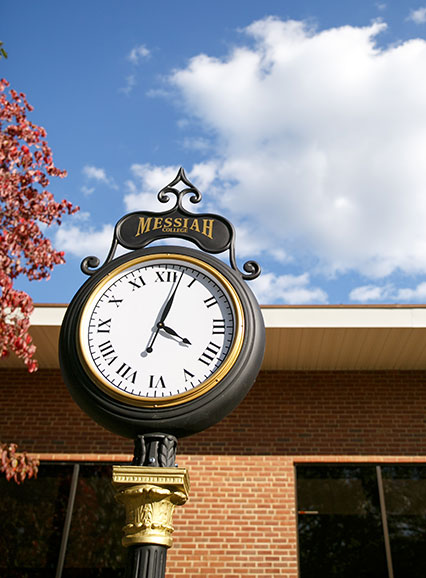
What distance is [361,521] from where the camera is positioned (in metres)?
7.69

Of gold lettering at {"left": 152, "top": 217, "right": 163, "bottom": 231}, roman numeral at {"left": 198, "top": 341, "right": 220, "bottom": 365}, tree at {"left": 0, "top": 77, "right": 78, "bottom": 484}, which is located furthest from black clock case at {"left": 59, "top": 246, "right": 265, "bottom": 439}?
tree at {"left": 0, "top": 77, "right": 78, "bottom": 484}

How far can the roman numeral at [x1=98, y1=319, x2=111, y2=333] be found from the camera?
251cm

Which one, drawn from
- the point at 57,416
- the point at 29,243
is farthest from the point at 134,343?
the point at 57,416

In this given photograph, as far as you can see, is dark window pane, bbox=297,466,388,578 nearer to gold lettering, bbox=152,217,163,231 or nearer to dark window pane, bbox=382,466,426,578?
dark window pane, bbox=382,466,426,578

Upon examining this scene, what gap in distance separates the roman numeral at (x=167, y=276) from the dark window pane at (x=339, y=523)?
6.05 m

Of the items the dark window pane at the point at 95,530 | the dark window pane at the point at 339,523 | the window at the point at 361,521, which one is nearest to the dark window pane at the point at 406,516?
the window at the point at 361,521

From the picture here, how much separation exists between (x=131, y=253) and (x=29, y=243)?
4.72 meters

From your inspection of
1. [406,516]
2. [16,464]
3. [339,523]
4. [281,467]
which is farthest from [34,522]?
[406,516]

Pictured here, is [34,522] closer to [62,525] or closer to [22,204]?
[62,525]

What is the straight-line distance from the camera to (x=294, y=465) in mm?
8062

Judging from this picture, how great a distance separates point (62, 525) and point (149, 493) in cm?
647

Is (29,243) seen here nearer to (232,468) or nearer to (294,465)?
(232,468)

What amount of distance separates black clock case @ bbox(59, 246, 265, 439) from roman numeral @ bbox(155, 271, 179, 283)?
0.29 m

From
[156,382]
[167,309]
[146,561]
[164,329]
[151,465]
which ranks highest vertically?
[167,309]
